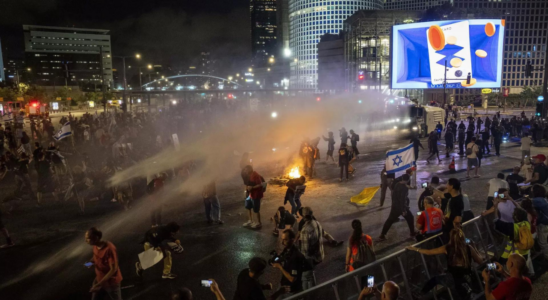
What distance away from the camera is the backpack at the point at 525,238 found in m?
5.73

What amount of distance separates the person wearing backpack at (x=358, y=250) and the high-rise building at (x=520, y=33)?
374 ft

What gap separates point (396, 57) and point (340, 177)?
2904cm

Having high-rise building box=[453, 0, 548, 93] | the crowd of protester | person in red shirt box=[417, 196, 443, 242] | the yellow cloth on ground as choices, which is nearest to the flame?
the crowd of protester

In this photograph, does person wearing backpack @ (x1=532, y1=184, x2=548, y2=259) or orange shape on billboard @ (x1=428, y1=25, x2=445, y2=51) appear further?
orange shape on billboard @ (x1=428, y1=25, x2=445, y2=51)

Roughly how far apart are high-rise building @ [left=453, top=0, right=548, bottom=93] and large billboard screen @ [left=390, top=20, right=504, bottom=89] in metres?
76.6

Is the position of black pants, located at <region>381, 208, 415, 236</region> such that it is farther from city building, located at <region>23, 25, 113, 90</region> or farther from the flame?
city building, located at <region>23, 25, 113, 90</region>

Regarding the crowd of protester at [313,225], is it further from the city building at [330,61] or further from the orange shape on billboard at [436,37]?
the city building at [330,61]

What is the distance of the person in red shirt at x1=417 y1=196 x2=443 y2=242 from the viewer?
19.9 ft

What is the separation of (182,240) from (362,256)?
4.42 m

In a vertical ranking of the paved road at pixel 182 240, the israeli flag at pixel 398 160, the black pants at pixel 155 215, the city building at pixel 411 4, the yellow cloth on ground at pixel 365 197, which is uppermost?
the city building at pixel 411 4

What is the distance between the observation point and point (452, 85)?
125ft

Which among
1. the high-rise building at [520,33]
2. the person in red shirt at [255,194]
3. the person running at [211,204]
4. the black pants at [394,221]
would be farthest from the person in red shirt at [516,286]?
the high-rise building at [520,33]

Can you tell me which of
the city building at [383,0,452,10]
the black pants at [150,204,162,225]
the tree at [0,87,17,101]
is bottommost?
the black pants at [150,204,162,225]

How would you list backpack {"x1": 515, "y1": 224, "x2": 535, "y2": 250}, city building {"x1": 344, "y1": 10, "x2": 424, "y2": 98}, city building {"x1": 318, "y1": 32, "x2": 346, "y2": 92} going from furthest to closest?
city building {"x1": 318, "y1": 32, "x2": 346, "y2": 92}, city building {"x1": 344, "y1": 10, "x2": 424, "y2": 98}, backpack {"x1": 515, "y1": 224, "x2": 535, "y2": 250}
